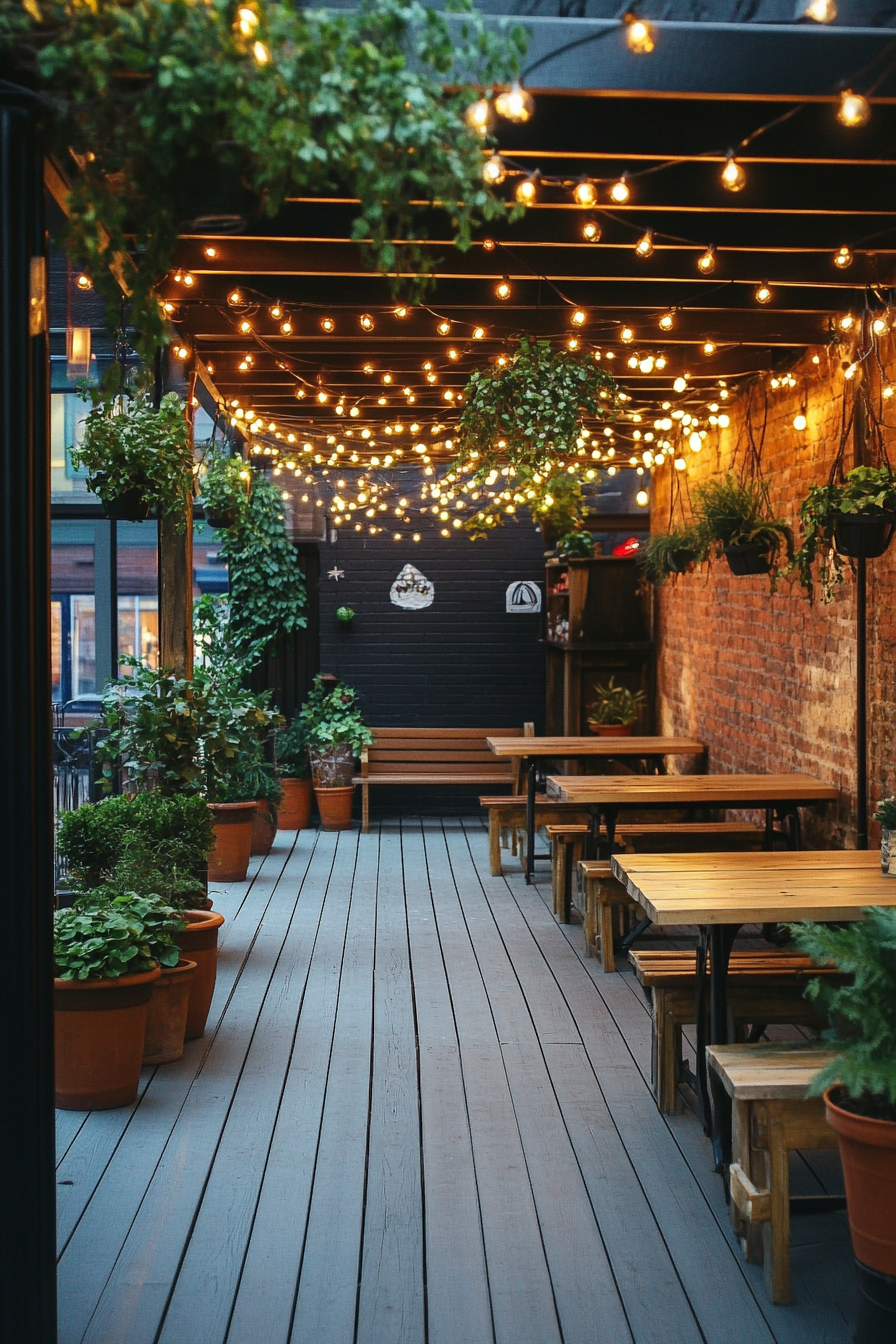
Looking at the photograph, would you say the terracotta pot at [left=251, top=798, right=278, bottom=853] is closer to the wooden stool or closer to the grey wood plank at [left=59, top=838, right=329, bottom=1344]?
the wooden stool

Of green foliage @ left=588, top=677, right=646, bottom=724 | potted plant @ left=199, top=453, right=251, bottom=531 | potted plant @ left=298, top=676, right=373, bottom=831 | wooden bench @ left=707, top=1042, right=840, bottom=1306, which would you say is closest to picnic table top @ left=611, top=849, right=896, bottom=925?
wooden bench @ left=707, top=1042, right=840, bottom=1306

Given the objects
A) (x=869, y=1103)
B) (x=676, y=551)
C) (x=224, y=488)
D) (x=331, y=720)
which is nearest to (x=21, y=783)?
(x=869, y=1103)

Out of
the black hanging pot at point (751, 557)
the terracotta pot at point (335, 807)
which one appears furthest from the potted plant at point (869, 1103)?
the terracotta pot at point (335, 807)

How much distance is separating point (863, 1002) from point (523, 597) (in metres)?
8.26

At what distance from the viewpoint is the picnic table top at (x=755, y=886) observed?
3.51m

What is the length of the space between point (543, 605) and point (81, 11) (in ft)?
29.5

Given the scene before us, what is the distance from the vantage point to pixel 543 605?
35.7 feet

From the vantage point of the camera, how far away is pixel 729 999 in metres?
3.98

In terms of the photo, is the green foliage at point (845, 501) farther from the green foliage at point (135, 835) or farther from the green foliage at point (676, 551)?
the green foliage at point (135, 835)

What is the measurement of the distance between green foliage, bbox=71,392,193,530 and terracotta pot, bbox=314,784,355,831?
16.8 feet

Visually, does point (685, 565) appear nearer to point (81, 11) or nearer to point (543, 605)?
point (543, 605)

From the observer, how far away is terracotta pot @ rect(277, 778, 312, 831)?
32.7 ft

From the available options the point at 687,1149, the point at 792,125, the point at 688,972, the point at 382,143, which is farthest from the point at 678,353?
the point at 382,143

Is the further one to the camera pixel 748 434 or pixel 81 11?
pixel 748 434
